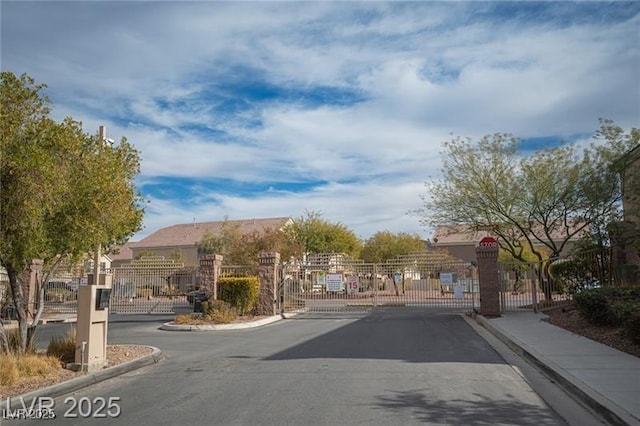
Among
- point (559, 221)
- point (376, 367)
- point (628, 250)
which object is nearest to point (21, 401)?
point (376, 367)

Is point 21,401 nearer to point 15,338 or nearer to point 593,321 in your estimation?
point 15,338

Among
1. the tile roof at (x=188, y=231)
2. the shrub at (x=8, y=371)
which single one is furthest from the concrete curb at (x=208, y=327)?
the tile roof at (x=188, y=231)

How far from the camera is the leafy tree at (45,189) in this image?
10.5 metres

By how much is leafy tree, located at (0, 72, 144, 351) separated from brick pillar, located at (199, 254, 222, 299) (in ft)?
40.4

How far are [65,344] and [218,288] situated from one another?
12446 millimetres

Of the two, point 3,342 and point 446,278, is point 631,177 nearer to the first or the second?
point 446,278

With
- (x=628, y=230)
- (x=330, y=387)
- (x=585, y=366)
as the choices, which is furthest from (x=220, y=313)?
(x=628, y=230)

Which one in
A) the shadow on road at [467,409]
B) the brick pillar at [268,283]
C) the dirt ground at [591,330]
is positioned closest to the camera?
the shadow on road at [467,409]

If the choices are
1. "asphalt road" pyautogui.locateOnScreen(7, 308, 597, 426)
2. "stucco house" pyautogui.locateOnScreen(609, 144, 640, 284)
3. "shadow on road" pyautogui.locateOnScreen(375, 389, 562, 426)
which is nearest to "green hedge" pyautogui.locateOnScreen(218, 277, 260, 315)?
"asphalt road" pyautogui.locateOnScreen(7, 308, 597, 426)

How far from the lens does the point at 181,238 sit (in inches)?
2832

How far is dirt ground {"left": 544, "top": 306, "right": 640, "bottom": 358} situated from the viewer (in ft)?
39.0

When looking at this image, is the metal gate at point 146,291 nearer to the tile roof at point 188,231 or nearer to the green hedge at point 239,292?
the green hedge at point 239,292

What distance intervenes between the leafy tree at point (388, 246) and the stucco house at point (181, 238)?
17.7 metres

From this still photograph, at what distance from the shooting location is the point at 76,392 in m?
9.72
